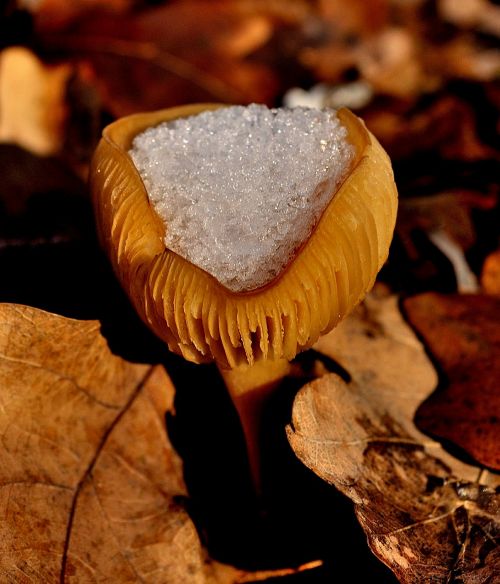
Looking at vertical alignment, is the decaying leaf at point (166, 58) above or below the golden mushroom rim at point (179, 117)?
below

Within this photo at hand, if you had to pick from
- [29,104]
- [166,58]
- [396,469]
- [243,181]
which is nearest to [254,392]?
[396,469]

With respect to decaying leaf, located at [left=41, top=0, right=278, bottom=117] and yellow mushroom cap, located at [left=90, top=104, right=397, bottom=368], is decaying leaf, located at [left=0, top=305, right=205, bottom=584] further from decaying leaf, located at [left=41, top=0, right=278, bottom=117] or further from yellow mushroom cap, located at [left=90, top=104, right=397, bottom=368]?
decaying leaf, located at [left=41, top=0, right=278, bottom=117]

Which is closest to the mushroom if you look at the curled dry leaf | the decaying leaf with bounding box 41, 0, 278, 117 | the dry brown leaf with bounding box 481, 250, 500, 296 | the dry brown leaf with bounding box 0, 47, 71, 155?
the curled dry leaf

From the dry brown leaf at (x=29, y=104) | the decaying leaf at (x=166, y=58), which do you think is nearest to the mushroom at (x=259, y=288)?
the dry brown leaf at (x=29, y=104)

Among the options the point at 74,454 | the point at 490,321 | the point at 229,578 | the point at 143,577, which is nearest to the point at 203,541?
the point at 229,578

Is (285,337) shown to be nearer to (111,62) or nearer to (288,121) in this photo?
(288,121)

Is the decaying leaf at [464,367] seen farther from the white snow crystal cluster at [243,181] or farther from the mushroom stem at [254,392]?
the white snow crystal cluster at [243,181]

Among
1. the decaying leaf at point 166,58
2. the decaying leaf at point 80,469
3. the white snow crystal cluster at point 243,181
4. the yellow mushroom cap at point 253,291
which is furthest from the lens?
the decaying leaf at point 166,58
